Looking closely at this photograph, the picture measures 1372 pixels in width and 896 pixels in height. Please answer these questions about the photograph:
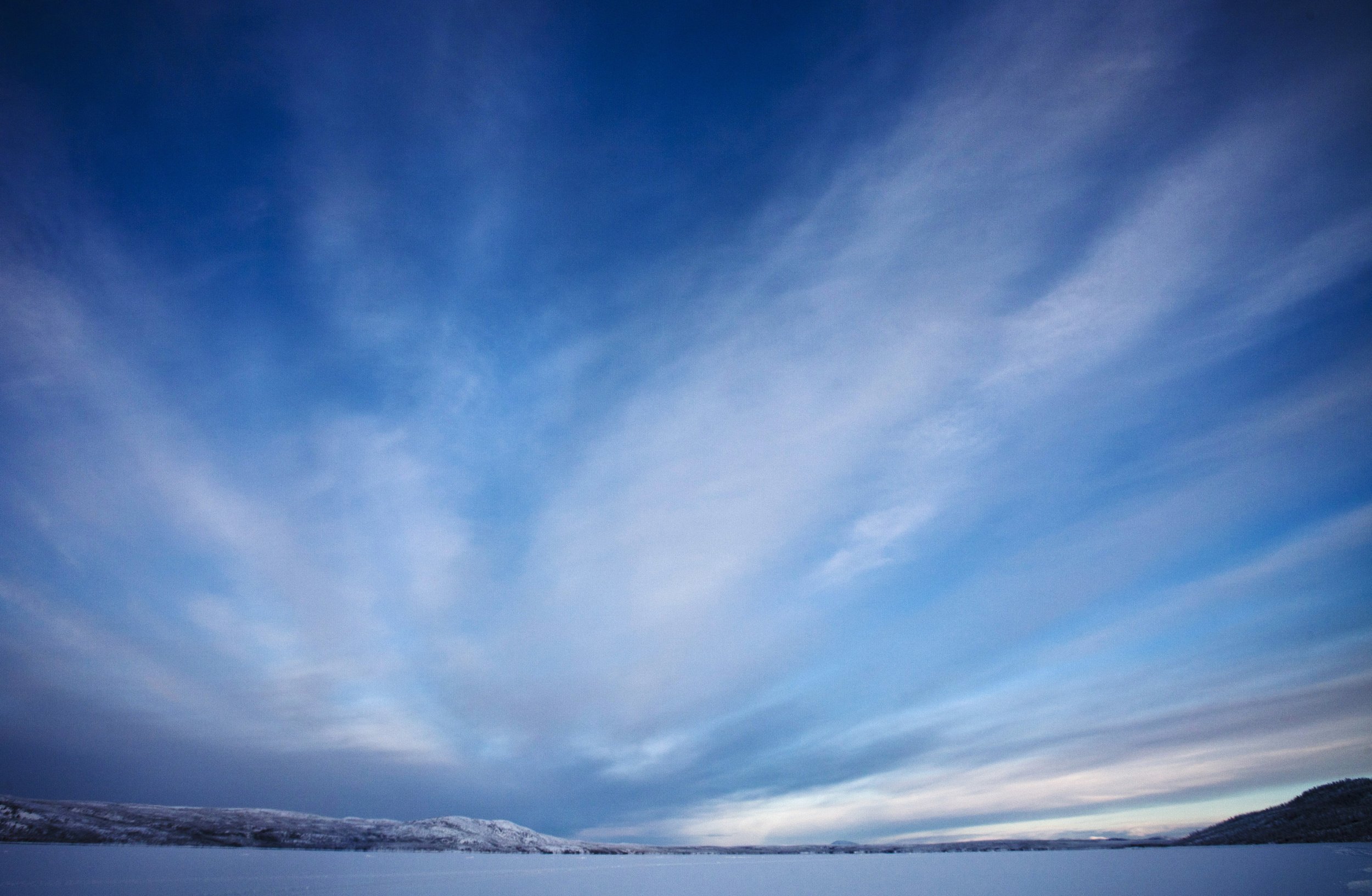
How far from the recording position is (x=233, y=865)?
138 m

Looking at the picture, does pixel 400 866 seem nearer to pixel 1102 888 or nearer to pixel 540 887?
pixel 540 887

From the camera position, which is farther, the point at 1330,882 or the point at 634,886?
the point at 634,886

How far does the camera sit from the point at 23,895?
62.6 metres

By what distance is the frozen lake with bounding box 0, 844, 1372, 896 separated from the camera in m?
76.7

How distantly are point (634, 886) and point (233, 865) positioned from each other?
95.8 m

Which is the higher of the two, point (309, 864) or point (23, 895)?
point (23, 895)

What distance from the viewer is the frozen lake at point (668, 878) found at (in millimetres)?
76688

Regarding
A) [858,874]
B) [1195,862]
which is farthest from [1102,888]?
[1195,862]

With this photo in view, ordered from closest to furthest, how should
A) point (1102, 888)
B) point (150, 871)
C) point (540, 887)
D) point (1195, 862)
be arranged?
1. point (1102, 888)
2. point (540, 887)
3. point (150, 871)
4. point (1195, 862)

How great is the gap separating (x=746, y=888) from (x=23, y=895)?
95.5 meters

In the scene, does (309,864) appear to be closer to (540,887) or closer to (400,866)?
(400,866)

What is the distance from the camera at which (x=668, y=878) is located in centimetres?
15325

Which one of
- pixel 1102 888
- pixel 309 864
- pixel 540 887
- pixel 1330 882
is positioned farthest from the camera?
pixel 309 864

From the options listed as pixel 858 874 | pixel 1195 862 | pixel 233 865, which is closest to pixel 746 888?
pixel 858 874
